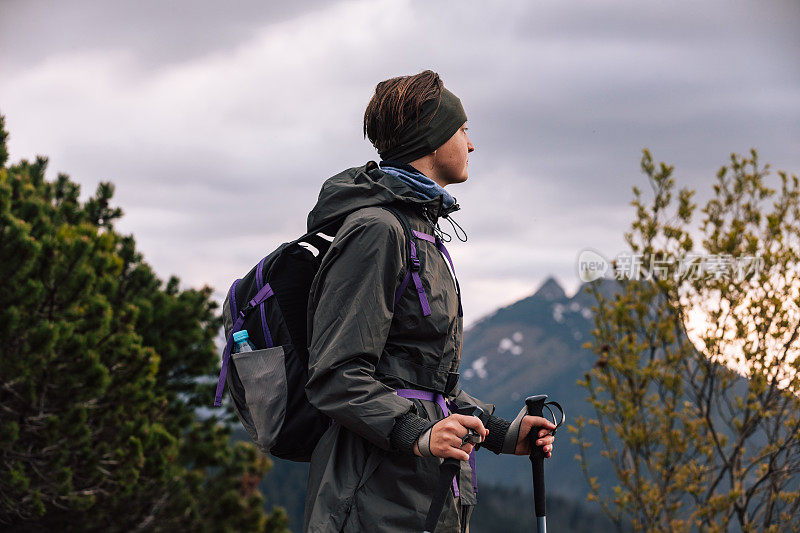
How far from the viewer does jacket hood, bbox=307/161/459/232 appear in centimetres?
193

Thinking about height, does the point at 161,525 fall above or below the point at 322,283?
below

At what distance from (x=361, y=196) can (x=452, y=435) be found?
0.61 m

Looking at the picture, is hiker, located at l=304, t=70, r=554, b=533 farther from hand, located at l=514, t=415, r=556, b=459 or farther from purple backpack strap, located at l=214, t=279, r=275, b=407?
purple backpack strap, located at l=214, t=279, r=275, b=407

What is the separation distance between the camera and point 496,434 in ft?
7.02

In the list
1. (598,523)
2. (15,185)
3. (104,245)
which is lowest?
(598,523)

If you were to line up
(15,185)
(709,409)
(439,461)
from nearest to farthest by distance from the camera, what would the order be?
(439,461) < (709,409) < (15,185)

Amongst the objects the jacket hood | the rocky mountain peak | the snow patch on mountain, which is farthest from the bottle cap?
the snow patch on mountain

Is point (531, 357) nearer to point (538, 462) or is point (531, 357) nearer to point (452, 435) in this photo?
point (538, 462)

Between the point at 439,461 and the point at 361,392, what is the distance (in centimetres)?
28

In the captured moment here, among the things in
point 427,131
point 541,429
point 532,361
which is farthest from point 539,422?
point 532,361

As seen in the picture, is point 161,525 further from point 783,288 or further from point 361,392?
point 361,392

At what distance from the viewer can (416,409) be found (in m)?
1.77

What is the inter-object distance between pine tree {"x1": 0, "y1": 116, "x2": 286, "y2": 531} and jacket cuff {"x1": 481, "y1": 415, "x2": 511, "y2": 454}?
6.77 meters

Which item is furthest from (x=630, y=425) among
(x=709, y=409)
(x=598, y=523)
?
(x=598, y=523)
